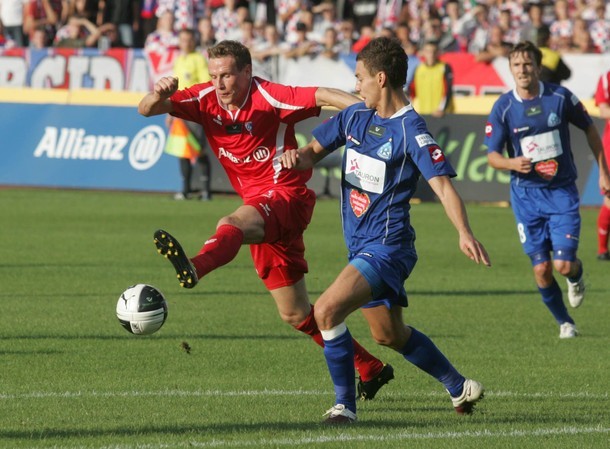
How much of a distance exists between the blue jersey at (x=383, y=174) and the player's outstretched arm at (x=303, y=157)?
18 cm

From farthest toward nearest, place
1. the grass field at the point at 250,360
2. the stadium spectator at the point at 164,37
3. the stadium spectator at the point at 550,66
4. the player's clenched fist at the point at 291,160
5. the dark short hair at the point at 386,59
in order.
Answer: the stadium spectator at the point at 164,37, the stadium spectator at the point at 550,66, the player's clenched fist at the point at 291,160, the dark short hair at the point at 386,59, the grass field at the point at 250,360

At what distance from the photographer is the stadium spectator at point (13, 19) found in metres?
28.6

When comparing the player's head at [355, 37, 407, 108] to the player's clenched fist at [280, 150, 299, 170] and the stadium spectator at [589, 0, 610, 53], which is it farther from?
the stadium spectator at [589, 0, 610, 53]

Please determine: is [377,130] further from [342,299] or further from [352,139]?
[342,299]

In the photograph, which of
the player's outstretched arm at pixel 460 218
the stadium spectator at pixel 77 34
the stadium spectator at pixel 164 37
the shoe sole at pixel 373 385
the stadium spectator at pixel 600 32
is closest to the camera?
the player's outstretched arm at pixel 460 218

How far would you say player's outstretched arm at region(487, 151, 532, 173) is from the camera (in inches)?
392

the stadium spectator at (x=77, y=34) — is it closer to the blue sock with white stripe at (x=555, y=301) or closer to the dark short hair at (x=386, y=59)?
the blue sock with white stripe at (x=555, y=301)

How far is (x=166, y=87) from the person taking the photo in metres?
7.84

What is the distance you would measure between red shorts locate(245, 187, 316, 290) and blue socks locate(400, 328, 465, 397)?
46.3 inches

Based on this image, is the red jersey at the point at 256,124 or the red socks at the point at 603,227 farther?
the red socks at the point at 603,227

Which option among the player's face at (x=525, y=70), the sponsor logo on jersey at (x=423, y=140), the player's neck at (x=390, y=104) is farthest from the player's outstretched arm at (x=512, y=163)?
the sponsor logo on jersey at (x=423, y=140)

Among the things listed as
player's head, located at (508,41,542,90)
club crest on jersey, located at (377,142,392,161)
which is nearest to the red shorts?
club crest on jersey, located at (377,142,392,161)

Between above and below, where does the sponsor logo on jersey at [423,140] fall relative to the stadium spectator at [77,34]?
above

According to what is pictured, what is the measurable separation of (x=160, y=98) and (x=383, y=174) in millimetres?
1777
